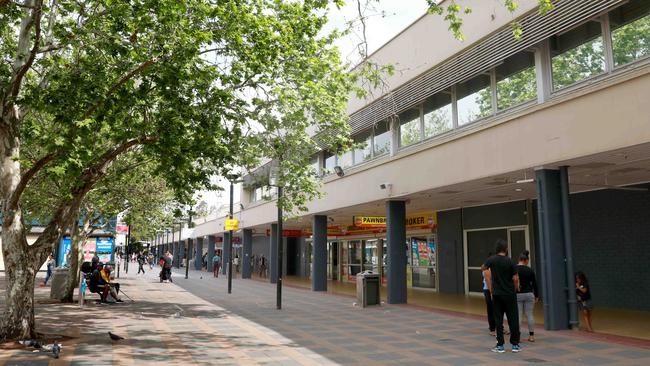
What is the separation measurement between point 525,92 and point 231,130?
674cm

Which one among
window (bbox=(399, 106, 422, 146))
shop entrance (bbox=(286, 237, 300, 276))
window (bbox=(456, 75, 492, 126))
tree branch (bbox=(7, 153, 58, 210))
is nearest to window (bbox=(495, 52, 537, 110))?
window (bbox=(456, 75, 492, 126))

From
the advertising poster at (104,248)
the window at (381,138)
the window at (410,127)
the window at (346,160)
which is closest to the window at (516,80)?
the window at (410,127)

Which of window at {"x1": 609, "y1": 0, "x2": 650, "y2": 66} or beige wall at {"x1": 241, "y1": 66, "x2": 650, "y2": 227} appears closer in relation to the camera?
beige wall at {"x1": 241, "y1": 66, "x2": 650, "y2": 227}

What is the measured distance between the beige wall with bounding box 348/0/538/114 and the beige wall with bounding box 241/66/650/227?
2055mm

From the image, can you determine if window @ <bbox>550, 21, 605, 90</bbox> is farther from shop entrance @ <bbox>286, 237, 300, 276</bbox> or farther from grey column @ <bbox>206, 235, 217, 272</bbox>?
grey column @ <bbox>206, 235, 217, 272</bbox>

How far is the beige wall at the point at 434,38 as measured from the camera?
11.6 metres

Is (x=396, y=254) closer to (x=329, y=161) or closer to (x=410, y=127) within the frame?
(x=410, y=127)

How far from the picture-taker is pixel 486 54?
39.8 ft

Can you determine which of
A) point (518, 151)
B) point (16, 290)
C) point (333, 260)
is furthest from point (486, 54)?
point (333, 260)

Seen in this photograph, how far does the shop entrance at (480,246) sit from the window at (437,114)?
14.5 ft

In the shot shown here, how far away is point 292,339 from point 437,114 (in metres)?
8.39

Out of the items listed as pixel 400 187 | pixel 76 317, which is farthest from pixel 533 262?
pixel 76 317

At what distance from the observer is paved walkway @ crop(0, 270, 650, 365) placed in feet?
25.9

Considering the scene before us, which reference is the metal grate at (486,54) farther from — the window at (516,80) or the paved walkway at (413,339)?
the paved walkway at (413,339)
